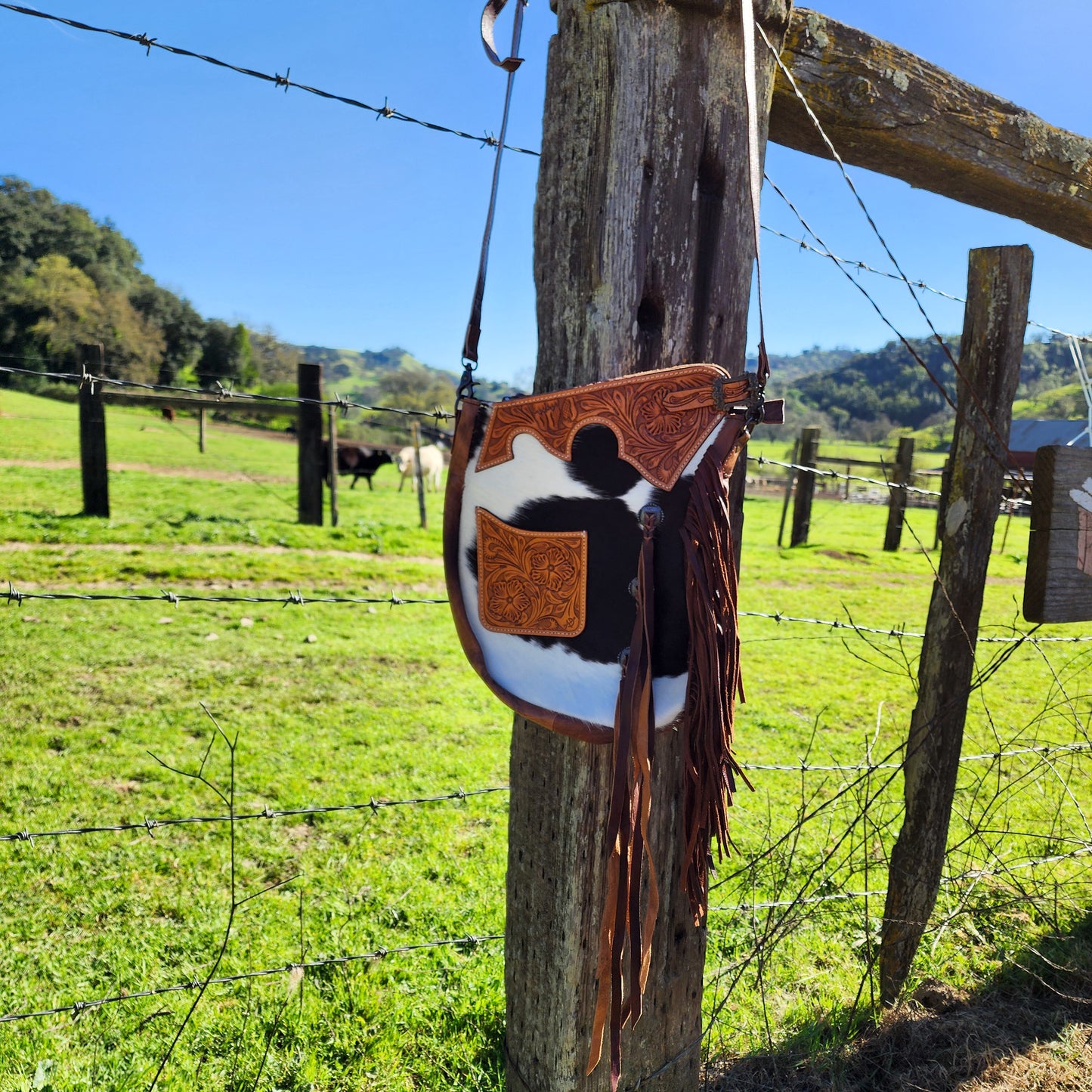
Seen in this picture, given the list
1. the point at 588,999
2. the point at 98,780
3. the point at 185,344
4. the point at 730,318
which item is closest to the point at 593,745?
the point at 588,999

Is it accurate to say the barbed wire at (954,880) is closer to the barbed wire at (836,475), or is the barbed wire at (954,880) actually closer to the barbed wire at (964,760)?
the barbed wire at (964,760)

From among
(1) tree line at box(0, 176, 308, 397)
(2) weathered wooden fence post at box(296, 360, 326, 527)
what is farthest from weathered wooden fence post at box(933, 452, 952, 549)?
(1) tree line at box(0, 176, 308, 397)

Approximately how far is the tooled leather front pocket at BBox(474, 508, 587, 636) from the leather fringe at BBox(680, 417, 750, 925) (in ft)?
0.62

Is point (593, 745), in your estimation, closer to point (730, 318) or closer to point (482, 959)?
point (730, 318)

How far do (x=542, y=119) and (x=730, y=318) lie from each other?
1.59 feet

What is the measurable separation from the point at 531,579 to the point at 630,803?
403mm

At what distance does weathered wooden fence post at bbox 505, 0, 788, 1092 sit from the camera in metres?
1.21

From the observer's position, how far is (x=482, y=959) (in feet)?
7.46

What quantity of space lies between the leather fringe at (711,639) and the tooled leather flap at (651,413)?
0.04 meters

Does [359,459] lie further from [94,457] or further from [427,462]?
[94,457]

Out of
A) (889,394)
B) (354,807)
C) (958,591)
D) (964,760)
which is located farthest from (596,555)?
(889,394)

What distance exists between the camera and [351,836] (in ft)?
9.84

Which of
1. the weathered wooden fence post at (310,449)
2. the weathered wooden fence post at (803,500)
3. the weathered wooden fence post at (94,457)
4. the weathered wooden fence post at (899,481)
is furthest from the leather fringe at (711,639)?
the weathered wooden fence post at (803,500)

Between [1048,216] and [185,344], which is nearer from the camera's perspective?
[1048,216]
